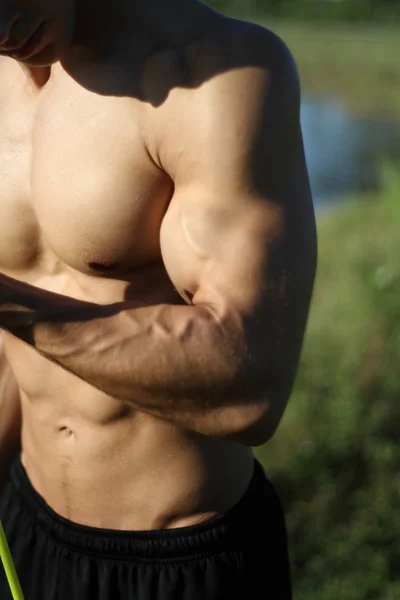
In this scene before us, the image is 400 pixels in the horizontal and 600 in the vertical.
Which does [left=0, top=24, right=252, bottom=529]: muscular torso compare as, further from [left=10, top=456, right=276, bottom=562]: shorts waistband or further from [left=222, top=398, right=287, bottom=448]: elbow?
[left=222, top=398, right=287, bottom=448]: elbow

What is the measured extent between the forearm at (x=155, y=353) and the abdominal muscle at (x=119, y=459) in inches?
11.4

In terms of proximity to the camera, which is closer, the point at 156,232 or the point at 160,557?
the point at 156,232

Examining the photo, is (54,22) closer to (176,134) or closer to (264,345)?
(176,134)

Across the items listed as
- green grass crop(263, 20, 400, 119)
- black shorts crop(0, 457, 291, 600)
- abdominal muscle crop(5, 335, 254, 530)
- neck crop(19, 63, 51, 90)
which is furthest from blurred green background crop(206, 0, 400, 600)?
green grass crop(263, 20, 400, 119)

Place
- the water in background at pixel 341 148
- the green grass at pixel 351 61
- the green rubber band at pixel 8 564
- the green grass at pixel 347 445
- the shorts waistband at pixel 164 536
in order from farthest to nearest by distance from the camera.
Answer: the green grass at pixel 351 61 → the water in background at pixel 341 148 → the green grass at pixel 347 445 → the shorts waistband at pixel 164 536 → the green rubber band at pixel 8 564

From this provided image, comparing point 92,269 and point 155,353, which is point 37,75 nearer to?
point 92,269

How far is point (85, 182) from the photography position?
3.76 feet

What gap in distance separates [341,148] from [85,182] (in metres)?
11.4

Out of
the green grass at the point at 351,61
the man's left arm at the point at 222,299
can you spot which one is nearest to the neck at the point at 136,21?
the man's left arm at the point at 222,299

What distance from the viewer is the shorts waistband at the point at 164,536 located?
4.45ft

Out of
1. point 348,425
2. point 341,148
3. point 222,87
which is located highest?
point 222,87

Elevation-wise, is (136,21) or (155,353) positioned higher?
(136,21)

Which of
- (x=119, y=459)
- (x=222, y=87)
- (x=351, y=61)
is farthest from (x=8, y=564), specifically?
(x=351, y=61)

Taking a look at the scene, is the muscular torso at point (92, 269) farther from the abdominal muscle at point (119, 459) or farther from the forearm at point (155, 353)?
the forearm at point (155, 353)
